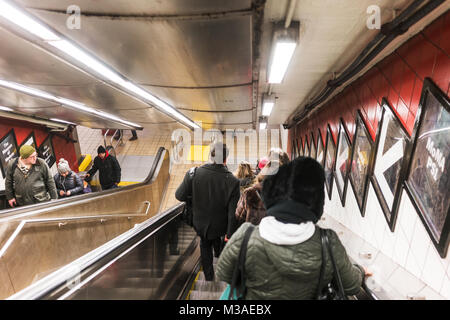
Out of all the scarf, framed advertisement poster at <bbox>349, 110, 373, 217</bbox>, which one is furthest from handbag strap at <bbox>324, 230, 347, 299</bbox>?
framed advertisement poster at <bbox>349, 110, 373, 217</bbox>

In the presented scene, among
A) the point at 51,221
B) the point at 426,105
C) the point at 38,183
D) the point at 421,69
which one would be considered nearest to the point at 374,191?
the point at 426,105

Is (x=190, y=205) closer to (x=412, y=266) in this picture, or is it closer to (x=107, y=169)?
(x=412, y=266)

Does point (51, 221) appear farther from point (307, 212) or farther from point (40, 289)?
point (307, 212)

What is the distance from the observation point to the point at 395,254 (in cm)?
264

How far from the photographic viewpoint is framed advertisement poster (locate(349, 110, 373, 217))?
3381mm

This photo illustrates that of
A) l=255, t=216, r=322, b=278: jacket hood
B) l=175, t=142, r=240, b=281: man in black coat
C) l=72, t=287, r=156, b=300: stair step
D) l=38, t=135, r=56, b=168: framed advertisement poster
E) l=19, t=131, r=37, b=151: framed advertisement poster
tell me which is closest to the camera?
l=255, t=216, r=322, b=278: jacket hood

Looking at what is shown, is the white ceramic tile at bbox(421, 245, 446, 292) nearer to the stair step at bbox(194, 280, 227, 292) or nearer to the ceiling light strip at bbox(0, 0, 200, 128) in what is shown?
the stair step at bbox(194, 280, 227, 292)

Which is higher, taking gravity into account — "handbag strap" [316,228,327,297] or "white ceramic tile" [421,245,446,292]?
"handbag strap" [316,228,327,297]

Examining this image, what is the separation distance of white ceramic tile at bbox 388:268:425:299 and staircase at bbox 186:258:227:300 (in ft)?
5.22

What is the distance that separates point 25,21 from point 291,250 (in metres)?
2.52

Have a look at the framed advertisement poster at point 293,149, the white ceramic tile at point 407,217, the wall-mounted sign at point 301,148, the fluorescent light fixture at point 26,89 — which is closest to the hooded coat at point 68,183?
the fluorescent light fixture at point 26,89

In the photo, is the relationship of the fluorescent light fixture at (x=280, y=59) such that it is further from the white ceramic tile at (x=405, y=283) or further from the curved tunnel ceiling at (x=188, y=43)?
the white ceramic tile at (x=405, y=283)

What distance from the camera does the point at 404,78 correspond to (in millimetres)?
2566
